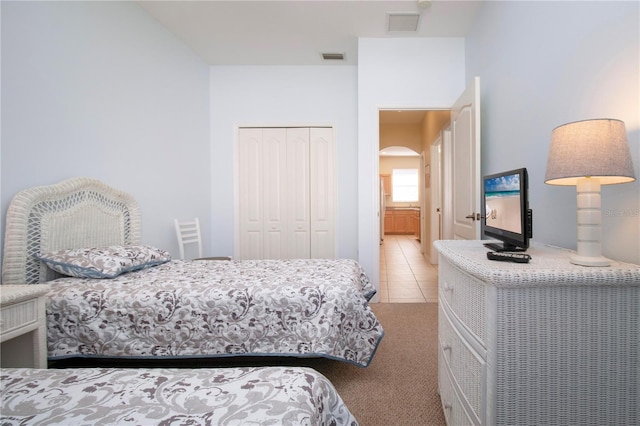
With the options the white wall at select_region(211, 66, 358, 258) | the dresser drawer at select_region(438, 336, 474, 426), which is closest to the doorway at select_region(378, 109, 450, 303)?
the white wall at select_region(211, 66, 358, 258)

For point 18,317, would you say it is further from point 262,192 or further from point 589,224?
point 262,192

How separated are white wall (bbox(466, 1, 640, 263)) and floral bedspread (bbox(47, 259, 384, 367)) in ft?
4.08

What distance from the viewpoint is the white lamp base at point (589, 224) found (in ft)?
3.47

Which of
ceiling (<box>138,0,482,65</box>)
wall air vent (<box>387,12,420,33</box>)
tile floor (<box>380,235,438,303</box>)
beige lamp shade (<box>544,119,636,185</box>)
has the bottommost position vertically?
tile floor (<box>380,235,438,303</box>)

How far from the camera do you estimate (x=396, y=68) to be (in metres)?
3.29

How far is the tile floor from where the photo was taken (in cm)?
346

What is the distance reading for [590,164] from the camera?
101 centimetres

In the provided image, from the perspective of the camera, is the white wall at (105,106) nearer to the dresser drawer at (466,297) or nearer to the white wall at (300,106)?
the white wall at (300,106)

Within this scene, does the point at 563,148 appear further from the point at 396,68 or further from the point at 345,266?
the point at 396,68

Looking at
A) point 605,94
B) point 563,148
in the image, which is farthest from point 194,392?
point 605,94

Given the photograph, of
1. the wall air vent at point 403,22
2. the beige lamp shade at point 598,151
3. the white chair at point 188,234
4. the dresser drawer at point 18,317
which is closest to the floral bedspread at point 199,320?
the dresser drawer at point 18,317

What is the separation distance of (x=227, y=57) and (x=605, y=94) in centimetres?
366

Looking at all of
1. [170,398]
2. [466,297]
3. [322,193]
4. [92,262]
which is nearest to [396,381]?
[466,297]

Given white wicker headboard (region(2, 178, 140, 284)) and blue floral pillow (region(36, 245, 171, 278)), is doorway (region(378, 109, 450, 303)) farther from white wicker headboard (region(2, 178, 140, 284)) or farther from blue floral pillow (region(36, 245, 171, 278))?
white wicker headboard (region(2, 178, 140, 284))
